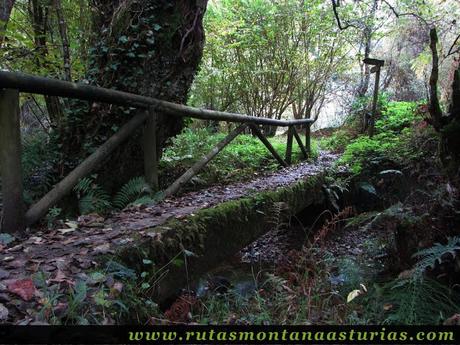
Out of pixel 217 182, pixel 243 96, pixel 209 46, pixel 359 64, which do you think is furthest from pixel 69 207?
pixel 359 64

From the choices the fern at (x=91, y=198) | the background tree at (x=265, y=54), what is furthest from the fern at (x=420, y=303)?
the background tree at (x=265, y=54)

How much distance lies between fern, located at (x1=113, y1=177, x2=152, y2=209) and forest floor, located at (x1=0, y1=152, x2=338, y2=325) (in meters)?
0.26

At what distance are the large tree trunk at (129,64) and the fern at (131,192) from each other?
323mm

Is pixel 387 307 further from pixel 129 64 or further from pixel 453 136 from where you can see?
pixel 129 64

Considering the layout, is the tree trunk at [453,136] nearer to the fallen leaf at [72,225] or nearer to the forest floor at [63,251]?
the forest floor at [63,251]

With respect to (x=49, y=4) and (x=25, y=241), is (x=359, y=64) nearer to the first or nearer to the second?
(x=49, y=4)

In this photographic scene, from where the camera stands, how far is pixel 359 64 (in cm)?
1791

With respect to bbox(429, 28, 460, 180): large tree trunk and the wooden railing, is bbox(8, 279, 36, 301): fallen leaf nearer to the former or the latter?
the wooden railing

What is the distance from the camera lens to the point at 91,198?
3.67 m

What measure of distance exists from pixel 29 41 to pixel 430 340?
7082mm

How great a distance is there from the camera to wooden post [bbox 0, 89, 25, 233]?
101 inches

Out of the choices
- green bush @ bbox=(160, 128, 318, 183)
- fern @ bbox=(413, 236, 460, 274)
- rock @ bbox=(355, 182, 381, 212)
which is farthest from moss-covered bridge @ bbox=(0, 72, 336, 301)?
rock @ bbox=(355, 182, 381, 212)

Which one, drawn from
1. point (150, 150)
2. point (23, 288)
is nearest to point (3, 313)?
point (23, 288)

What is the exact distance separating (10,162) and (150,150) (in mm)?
1611
